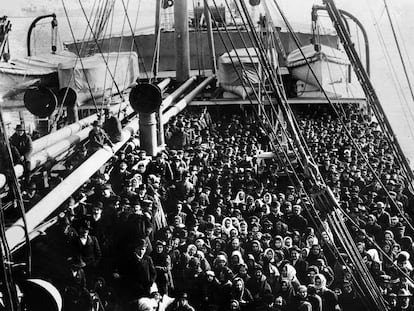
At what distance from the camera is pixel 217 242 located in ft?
22.1

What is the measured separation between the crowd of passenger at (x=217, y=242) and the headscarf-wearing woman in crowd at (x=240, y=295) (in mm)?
11

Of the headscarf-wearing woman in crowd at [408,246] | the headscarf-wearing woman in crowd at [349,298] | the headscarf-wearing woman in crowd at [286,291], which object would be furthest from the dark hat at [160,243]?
the headscarf-wearing woman in crowd at [408,246]

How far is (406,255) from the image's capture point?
22.5 ft

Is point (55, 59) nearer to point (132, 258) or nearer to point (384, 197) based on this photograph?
point (384, 197)

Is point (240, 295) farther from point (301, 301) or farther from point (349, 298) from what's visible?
point (349, 298)

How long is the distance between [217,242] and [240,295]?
1.16 m

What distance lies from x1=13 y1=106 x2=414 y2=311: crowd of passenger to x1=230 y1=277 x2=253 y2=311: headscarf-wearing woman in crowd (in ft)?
0.04

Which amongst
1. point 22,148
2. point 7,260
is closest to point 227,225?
point 22,148

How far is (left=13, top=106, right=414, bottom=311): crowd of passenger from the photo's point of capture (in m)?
5.47

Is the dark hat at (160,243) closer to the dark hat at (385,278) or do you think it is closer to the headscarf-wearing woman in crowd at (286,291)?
the headscarf-wearing woman in crowd at (286,291)

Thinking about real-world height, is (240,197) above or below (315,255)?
above

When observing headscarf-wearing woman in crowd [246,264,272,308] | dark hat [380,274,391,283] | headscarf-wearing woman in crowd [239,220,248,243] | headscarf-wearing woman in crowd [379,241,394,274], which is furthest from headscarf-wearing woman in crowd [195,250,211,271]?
headscarf-wearing woman in crowd [379,241,394,274]

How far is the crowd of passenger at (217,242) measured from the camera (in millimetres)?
5469

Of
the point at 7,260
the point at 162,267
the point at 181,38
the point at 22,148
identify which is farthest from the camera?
the point at 181,38
